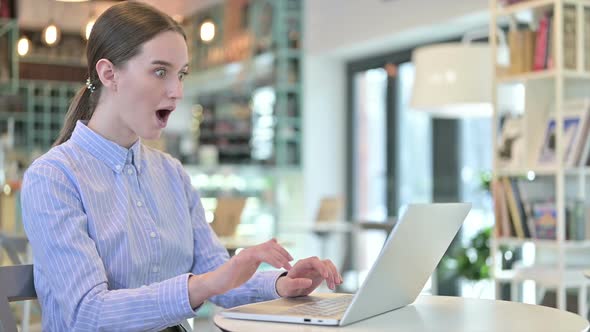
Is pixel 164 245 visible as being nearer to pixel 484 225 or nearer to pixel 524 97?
pixel 524 97

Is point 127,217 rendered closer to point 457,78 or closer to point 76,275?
point 76,275

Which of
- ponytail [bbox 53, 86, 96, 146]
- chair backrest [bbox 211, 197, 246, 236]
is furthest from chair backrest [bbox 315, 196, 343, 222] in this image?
ponytail [bbox 53, 86, 96, 146]

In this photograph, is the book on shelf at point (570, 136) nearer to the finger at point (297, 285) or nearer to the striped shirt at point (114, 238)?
the striped shirt at point (114, 238)

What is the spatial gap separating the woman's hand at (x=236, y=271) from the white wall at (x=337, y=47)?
6264 millimetres

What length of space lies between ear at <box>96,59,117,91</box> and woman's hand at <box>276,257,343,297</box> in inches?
20.4

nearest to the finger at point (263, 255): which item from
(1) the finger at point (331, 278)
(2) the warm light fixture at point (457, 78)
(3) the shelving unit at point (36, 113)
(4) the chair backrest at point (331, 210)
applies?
(1) the finger at point (331, 278)

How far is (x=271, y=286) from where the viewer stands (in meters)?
1.67

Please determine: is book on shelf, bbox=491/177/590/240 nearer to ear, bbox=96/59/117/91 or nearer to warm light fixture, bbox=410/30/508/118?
warm light fixture, bbox=410/30/508/118

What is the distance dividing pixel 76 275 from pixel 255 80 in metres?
9.47

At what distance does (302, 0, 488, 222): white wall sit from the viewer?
7738mm

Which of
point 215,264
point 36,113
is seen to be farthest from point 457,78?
point 36,113

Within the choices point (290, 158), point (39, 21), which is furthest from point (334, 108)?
point (39, 21)

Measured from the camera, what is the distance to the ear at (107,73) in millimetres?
1645

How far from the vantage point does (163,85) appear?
5.23 feet
